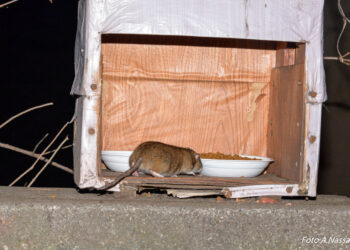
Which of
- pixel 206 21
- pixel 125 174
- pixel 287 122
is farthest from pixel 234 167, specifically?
pixel 206 21

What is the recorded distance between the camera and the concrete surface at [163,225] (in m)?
2.18

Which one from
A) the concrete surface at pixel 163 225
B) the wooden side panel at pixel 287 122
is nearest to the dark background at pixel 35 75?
the wooden side panel at pixel 287 122

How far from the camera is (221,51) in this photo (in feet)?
10.5

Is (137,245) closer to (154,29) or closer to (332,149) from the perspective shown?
(154,29)

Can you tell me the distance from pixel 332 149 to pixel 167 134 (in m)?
2.38

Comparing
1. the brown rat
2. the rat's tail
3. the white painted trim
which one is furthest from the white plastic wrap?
the brown rat

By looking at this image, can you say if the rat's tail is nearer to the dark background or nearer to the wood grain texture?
the wood grain texture

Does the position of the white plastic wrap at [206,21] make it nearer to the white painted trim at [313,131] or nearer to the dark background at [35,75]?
the white painted trim at [313,131]

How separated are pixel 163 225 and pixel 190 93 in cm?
114

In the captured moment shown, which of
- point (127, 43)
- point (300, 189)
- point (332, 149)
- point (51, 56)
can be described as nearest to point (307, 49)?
point (300, 189)

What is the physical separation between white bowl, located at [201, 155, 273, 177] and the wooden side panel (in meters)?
0.15

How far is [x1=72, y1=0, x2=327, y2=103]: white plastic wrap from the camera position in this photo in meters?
2.31

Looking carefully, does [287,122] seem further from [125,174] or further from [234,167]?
[125,174]

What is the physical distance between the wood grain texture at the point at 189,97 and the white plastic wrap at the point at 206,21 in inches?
29.1
